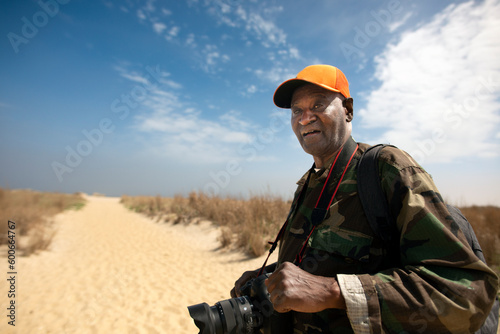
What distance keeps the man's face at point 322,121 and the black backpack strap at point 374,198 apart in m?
0.36

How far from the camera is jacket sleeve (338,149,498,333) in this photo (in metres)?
0.78

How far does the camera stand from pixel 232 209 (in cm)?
1080

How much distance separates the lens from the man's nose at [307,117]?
4.99 ft

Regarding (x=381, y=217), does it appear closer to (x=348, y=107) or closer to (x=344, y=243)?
(x=344, y=243)

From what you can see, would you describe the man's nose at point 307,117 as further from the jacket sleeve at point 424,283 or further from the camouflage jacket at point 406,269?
the jacket sleeve at point 424,283

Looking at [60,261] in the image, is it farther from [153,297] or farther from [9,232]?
[153,297]

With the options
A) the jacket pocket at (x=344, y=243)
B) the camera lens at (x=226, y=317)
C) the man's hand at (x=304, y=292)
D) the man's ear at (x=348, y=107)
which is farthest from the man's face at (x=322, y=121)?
the camera lens at (x=226, y=317)

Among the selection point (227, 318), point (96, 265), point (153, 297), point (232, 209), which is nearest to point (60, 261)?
point (96, 265)

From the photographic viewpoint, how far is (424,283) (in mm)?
809

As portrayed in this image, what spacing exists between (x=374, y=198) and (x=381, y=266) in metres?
0.28

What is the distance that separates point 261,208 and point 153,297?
15.6ft

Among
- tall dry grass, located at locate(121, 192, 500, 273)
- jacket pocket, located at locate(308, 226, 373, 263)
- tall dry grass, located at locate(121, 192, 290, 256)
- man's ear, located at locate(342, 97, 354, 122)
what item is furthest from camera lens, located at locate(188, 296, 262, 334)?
tall dry grass, located at locate(121, 192, 290, 256)

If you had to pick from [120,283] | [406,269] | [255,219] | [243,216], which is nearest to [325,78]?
[406,269]

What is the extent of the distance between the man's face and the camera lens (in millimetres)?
928
